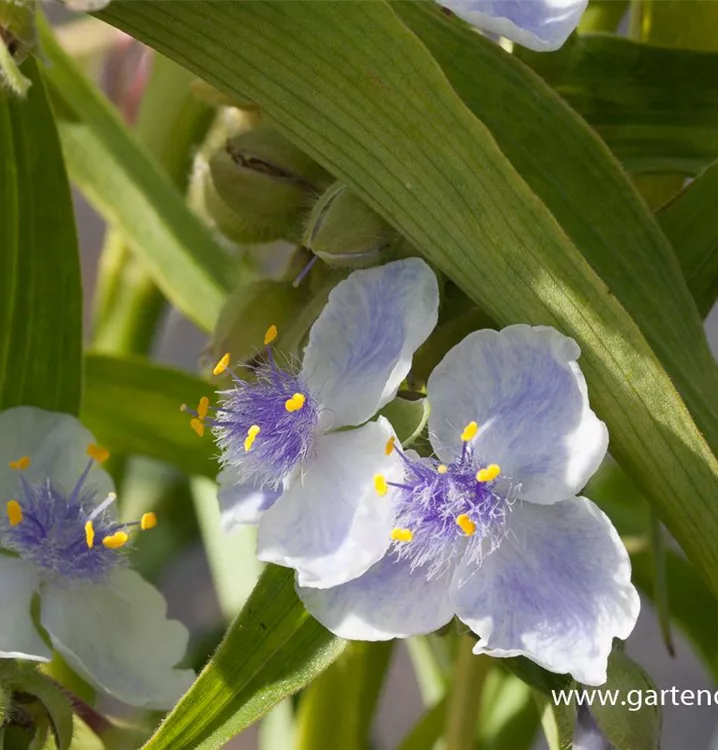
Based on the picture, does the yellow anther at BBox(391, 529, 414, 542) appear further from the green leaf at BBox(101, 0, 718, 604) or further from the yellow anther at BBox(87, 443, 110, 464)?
the yellow anther at BBox(87, 443, 110, 464)

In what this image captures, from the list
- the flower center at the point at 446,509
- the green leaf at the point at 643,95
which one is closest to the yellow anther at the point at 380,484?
the flower center at the point at 446,509

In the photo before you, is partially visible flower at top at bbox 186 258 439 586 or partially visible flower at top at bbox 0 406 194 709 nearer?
partially visible flower at top at bbox 186 258 439 586

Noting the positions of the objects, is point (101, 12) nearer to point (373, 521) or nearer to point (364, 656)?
point (373, 521)

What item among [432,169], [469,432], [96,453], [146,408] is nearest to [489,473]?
[469,432]

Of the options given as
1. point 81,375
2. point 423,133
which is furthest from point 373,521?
point 81,375

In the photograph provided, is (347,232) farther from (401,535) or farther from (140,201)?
(140,201)

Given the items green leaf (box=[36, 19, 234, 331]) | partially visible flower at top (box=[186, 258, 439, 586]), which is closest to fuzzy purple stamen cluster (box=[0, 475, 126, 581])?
partially visible flower at top (box=[186, 258, 439, 586])
